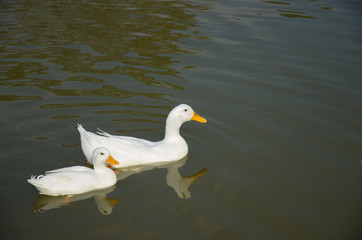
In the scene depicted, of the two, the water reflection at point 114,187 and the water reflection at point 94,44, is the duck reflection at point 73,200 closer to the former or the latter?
the water reflection at point 114,187

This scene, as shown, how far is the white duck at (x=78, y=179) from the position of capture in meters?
5.27

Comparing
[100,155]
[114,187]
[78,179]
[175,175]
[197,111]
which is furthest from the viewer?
[197,111]

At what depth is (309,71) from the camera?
9617 mm

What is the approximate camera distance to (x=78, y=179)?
17.8ft

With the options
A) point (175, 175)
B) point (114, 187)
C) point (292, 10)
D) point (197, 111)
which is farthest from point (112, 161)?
point (292, 10)

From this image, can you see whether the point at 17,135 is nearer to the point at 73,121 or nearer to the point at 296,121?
the point at 73,121

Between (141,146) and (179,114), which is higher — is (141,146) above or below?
below

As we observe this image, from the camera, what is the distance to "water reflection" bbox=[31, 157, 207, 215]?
5305 mm

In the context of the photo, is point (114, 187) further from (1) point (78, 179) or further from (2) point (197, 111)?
(2) point (197, 111)

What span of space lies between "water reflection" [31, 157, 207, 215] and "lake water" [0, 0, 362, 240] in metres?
0.03

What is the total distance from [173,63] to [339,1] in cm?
813

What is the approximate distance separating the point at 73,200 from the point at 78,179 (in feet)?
0.93

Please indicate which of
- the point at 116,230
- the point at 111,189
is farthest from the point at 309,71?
the point at 116,230

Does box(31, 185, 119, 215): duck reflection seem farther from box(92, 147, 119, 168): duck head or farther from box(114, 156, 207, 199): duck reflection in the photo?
box(114, 156, 207, 199): duck reflection
